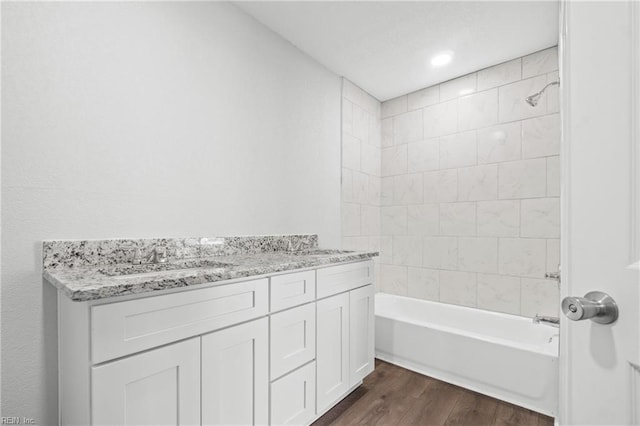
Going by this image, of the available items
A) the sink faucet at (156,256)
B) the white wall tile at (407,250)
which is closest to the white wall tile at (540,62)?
the white wall tile at (407,250)

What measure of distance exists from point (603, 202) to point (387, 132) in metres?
3.03

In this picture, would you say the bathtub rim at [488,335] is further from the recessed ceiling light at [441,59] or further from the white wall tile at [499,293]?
the recessed ceiling light at [441,59]

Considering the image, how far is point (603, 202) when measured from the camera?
62cm

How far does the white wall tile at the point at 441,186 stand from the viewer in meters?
3.02

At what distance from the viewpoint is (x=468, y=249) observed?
9.59 feet

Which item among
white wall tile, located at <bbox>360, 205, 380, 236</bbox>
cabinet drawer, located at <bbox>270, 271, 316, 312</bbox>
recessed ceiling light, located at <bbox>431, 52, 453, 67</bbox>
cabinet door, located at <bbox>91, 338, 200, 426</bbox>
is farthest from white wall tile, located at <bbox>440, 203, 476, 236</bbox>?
cabinet door, located at <bbox>91, 338, 200, 426</bbox>

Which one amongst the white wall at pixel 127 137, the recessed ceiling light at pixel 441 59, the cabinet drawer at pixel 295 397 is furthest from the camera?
the recessed ceiling light at pixel 441 59

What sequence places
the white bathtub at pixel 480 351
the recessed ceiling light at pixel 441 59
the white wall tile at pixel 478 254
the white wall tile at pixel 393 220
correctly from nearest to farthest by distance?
the white bathtub at pixel 480 351, the recessed ceiling light at pixel 441 59, the white wall tile at pixel 478 254, the white wall tile at pixel 393 220

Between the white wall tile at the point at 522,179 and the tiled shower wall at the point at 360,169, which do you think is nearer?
the white wall tile at the point at 522,179

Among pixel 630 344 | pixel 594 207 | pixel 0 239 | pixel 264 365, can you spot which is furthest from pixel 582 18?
pixel 0 239

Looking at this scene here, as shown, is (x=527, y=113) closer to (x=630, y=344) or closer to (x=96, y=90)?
(x=630, y=344)

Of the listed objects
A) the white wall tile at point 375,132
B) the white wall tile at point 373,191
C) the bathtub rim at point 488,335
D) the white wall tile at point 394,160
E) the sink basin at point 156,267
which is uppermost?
the white wall tile at point 375,132

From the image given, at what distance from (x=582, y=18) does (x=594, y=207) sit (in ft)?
1.27

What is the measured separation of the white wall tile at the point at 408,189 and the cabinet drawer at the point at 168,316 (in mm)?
2237
